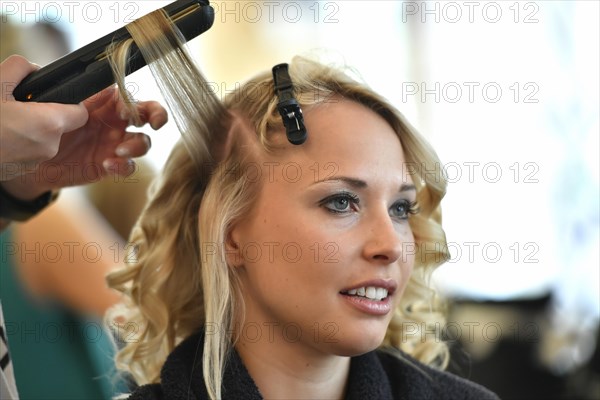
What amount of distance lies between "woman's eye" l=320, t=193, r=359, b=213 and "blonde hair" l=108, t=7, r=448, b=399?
0.12 metres

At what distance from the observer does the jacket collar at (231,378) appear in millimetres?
1178

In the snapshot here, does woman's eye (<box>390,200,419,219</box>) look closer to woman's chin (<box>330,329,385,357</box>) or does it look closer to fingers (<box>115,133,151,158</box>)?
woman's chin (<box>330,329,385,357</box>)

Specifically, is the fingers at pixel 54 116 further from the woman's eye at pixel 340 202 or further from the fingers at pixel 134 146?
the woman's eye at pixel 340 202

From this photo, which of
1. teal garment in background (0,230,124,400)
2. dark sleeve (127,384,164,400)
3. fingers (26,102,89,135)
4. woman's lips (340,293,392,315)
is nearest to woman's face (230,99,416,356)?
woman's lips (340,293,392,315)

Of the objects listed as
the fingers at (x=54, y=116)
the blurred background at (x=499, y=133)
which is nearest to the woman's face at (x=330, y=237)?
the fingers at (x=54, y=116)

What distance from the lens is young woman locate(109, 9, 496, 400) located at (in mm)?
1141

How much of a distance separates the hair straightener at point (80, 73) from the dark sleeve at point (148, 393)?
0.43 metres

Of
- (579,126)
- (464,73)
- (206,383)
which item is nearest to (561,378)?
(579,126)

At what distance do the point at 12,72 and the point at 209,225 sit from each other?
36 centimetres

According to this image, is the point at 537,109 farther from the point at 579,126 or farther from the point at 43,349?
the point at 43,349

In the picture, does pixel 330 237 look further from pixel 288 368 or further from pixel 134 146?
pixel 134 146

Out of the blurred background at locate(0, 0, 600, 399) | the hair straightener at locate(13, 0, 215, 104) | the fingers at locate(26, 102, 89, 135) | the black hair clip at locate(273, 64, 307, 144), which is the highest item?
the hair straightener at locate(13, 0, 215, 104)

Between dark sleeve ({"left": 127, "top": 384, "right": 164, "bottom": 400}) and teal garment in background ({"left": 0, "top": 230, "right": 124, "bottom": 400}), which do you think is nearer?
dark sleeve ({"left": 127, "top": 384, "right": 164, "bottom": 400})

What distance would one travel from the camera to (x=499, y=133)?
2.86 metres
